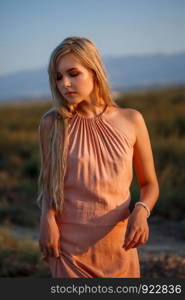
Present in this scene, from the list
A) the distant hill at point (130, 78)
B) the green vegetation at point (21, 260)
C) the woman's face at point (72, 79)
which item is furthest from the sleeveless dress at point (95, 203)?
the distant hill at point (130, 78)

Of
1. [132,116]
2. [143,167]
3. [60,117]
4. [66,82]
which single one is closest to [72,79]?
[66,82]

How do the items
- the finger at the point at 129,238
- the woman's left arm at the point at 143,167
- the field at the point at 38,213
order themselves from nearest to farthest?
1. the finger at the point at 129,238
2. the woman's left arm at the point at 143,167
3. the field at the point at 38,213

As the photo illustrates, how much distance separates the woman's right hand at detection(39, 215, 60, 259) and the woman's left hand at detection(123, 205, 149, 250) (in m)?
0.26

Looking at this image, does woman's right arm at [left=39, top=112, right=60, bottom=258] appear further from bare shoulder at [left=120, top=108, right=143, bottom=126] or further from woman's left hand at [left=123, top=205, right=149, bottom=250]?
bare shoulder at [left=120, top=108, right=143, bottom=126]

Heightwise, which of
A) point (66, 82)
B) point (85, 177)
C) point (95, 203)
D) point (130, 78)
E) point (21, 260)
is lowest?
point (130, 78)

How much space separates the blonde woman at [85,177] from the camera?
2.04 metres

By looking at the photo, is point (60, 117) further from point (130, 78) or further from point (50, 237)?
point (130, 78)

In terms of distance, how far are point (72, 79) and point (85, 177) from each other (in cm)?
39

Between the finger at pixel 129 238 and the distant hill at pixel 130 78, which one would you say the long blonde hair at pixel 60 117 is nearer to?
the finger at pixel 129 238

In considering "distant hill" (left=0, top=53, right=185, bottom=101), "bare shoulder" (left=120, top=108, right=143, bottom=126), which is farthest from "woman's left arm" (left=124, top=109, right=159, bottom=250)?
"distant hill" (left=0, top=53, right=185, bottom=101)

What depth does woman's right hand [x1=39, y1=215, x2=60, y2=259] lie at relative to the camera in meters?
2.03

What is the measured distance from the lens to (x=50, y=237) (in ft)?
6.65

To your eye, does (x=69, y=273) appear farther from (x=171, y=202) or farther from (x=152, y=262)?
(x=171, y=202)

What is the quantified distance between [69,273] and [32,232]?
5333 millimetres
